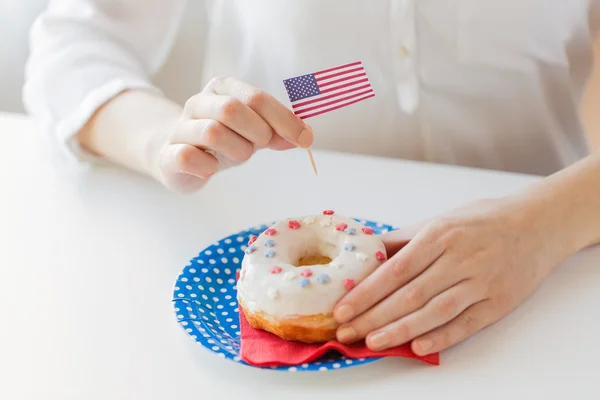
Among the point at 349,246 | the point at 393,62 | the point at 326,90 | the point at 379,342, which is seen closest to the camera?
the point at 379,342

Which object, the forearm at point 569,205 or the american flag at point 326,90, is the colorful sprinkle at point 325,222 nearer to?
the american flag at point 326,90

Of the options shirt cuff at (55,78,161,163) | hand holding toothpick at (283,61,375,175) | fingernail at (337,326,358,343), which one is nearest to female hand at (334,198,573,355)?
fingernail at (337,326,358,343)

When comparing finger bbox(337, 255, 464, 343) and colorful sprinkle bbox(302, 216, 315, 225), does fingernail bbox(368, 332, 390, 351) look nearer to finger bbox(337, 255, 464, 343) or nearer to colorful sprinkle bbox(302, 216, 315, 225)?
finger bbox(337, 255, 464, 343)

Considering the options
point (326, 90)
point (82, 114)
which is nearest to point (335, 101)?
point (326, 90)

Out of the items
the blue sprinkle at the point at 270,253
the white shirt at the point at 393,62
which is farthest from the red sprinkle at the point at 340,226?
the white shirt at the point at 393,62

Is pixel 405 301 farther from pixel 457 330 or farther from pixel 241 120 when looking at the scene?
pixel 241 120

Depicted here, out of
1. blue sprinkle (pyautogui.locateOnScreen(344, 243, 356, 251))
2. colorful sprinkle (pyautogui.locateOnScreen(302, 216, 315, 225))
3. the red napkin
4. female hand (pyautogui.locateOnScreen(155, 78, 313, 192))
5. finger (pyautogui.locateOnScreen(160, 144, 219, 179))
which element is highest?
female hand (pyautogui.locateOnScreen(155, 78, 313, 192))

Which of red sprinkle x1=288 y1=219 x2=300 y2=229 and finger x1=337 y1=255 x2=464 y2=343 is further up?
red sprinkle x1=288 y1=219 x2=300 y2=229
